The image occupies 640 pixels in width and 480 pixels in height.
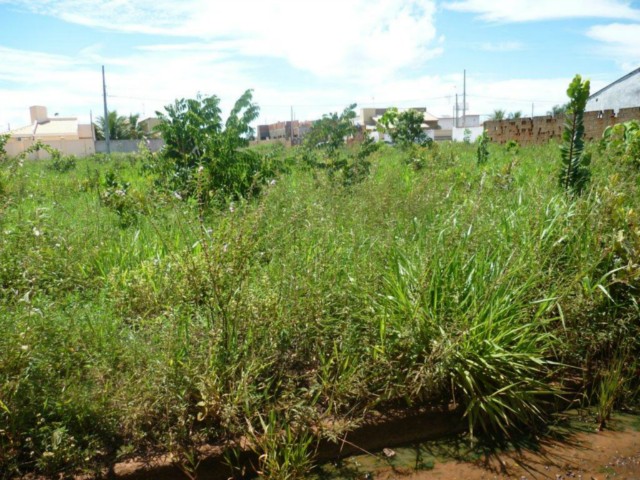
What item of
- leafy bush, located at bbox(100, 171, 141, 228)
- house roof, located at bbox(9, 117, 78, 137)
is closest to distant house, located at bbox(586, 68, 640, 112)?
leafy bush, located at bbox(100, 171, 141, 228)

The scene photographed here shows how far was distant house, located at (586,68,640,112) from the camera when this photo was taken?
877 inches

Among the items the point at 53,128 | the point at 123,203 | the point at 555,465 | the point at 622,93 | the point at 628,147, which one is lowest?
the point at 555,465

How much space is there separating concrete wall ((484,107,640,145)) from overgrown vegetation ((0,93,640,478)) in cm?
876

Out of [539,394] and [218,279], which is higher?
[218,279]

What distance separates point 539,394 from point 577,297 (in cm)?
68

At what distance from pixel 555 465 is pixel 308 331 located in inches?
58.0

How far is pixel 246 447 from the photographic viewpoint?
2.84 metres

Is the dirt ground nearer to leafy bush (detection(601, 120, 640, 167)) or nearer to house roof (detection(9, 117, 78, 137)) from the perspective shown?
leafy bush (detection(601, 120, 640, 167))

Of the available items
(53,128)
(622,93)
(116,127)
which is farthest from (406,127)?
(53,128)

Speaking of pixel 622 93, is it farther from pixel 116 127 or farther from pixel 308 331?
pixel 116 127

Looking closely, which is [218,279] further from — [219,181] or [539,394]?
[219,181]

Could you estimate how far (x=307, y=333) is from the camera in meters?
3.42

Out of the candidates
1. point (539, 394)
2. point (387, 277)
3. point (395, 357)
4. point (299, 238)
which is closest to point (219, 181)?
point (299, 238)

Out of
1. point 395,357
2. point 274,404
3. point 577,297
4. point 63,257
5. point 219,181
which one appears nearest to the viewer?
point 274,404
